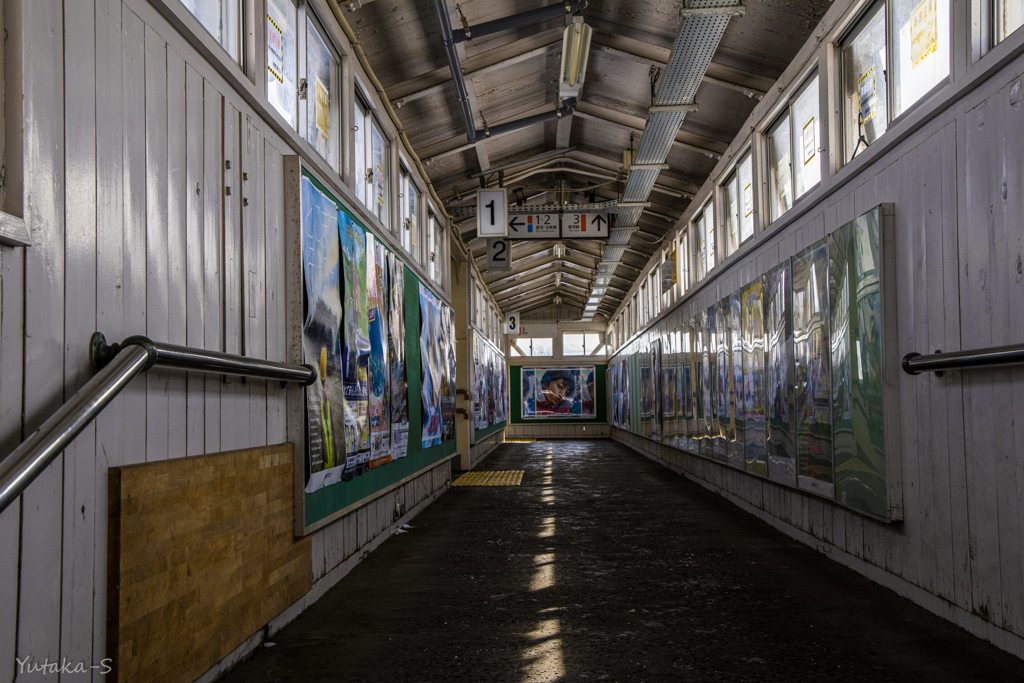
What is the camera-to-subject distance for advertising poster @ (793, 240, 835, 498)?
5.18 meters

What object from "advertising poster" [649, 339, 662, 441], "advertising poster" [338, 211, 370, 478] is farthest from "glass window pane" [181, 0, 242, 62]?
"advertising poster" [649, 339, 662, 441]

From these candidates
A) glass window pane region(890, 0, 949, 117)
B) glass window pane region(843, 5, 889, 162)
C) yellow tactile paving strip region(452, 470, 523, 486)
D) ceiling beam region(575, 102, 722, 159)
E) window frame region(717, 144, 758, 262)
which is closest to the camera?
glass window pane region(890, 0, 949, 117)

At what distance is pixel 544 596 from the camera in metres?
4.20

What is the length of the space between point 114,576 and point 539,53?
6.34m

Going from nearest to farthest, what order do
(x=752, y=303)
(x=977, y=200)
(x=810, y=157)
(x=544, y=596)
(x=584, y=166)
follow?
(x=977, y=200) < (x=544, y=596) < (x=810, y=157) < (x=752, y=303) < (x=584, y=166)

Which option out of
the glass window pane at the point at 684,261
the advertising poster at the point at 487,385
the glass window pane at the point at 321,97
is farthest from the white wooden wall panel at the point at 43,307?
the advertising poster at the point at 487,385

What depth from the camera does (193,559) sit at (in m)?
2.71

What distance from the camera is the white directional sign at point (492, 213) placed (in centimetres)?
917

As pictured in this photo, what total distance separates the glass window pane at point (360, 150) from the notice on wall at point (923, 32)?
3751 millimetres

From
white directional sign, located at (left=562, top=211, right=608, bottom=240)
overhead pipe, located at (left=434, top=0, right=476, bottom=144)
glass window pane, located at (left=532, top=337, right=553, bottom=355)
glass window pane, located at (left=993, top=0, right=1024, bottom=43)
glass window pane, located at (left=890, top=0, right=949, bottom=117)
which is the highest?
overhead pipe, located at (left=434, top=0, right=476, bottom=144)

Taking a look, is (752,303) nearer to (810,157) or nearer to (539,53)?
(810,157)

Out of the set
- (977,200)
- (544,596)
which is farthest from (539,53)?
(544,596)

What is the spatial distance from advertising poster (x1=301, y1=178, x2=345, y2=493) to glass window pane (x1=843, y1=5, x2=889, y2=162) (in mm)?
3454

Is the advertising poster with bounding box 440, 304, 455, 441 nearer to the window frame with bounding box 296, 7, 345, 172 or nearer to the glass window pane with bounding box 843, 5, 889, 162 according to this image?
the window frame with bounding box 296, 7, 345, 172
